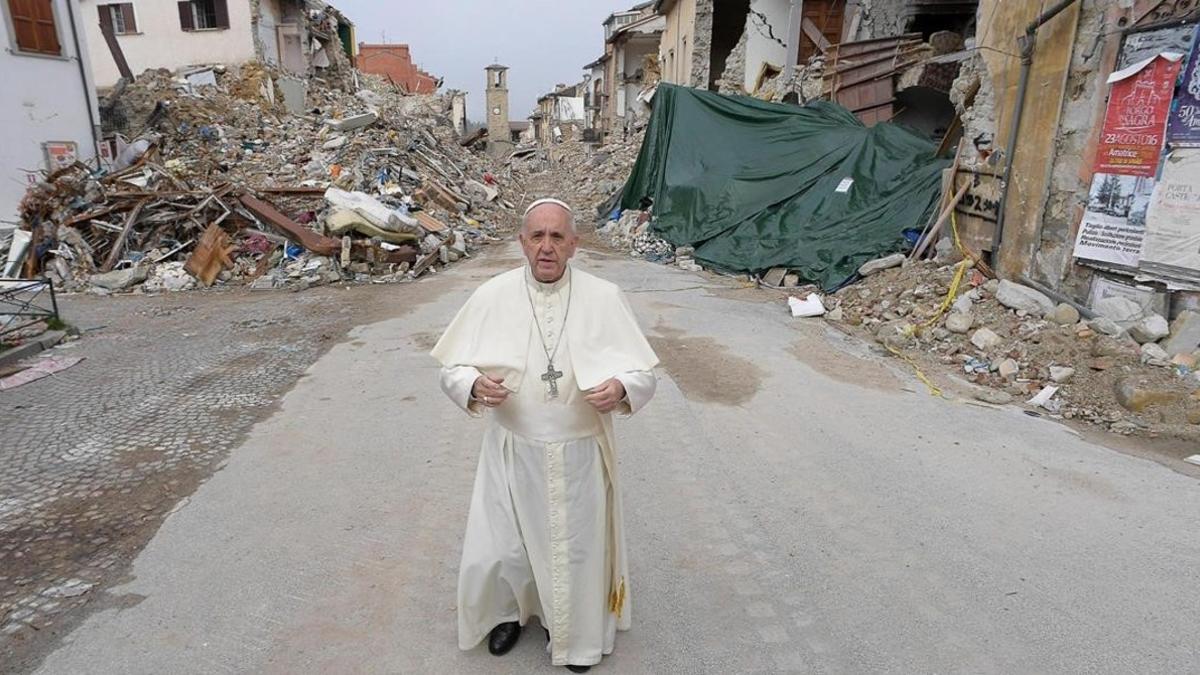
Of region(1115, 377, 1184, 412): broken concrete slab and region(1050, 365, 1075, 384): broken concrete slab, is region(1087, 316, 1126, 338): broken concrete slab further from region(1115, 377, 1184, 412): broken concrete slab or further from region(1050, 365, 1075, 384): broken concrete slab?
region(1115, 377, 1184, 412): broken concrete slab

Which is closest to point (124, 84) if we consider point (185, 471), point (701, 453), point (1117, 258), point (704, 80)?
point (704, 80)

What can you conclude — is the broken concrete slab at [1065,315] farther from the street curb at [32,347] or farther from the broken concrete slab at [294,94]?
Answer: the broken concrete slab at [294,94]

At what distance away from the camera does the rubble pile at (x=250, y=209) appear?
10.8 m

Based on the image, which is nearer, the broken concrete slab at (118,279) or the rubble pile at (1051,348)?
the rubble pile at (1051,348)

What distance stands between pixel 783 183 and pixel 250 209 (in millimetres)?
9164

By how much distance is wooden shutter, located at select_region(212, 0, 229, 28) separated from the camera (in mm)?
22734

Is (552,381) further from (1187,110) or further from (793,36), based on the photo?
(793,36)

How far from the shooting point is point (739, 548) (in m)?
3.33

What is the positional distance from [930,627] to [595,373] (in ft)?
5.88

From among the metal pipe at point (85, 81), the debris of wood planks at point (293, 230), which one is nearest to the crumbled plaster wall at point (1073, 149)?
the debris of wood planks at point (293, 230)

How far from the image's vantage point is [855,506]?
3.74m

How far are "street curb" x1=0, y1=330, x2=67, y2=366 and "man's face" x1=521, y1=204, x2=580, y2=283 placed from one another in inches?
266

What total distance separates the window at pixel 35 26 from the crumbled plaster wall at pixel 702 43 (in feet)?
53.9

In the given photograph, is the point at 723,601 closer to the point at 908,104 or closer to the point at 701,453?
the point at 701,453
